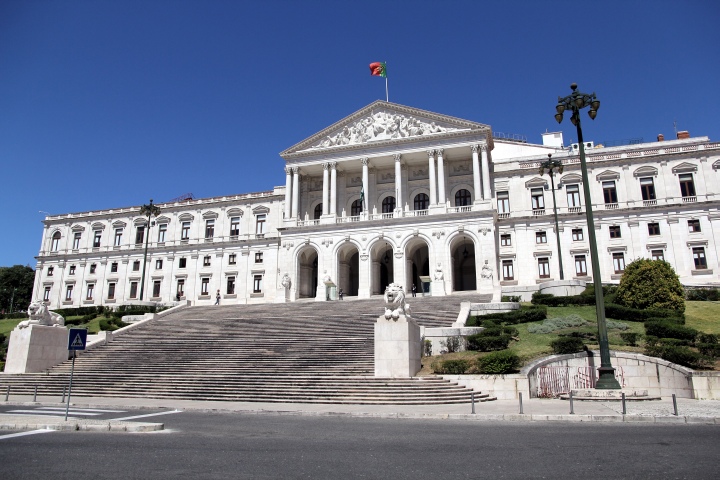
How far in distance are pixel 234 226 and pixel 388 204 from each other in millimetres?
20467

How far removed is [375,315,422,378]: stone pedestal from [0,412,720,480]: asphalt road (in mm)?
7723

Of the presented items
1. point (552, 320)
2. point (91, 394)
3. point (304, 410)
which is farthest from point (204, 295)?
point (304, 410)

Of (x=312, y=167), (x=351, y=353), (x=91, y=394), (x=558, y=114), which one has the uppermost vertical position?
(x=312, y=167)

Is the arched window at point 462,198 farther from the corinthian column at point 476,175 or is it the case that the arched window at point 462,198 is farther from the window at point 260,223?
the window at point 260,223

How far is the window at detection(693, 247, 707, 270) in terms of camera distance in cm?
4988

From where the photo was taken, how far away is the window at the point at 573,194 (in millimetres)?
55938

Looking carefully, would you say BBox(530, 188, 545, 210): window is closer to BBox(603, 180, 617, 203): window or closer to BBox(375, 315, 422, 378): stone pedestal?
BBox(603, 180, 617, 203): window

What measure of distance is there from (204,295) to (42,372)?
35549 millimetres

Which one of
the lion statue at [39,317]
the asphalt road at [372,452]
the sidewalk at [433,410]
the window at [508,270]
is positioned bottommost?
the sidewalk at [433,410]

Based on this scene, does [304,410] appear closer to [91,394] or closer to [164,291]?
[91,394]

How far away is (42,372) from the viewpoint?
1111 inches

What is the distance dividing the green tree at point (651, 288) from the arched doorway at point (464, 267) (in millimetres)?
24400

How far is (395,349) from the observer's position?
71.5 ft

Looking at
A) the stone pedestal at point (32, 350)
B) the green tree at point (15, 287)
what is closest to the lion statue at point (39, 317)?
the stone pedestal at point (32, 350)
